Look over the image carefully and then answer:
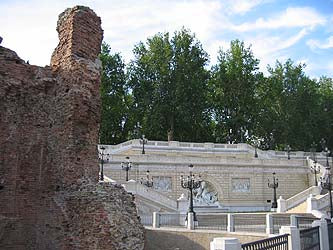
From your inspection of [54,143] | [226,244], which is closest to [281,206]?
[54,143]

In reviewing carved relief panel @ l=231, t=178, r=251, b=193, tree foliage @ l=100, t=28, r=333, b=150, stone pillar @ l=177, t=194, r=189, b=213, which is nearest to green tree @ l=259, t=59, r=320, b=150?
tree foliage @ l=100, t=28, r=333, b=150

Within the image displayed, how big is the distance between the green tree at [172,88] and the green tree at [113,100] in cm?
133

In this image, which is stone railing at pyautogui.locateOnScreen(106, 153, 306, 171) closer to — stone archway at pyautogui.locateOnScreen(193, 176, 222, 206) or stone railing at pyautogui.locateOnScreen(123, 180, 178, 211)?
stone archway at pyautogui.locateOnScreen(193, 176, 222, 206)

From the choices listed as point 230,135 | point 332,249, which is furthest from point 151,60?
point 332,249

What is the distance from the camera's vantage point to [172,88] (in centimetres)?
4825

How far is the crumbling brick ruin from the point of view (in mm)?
8719

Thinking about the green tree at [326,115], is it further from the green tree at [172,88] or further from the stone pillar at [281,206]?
the stone pillar at [281,206]

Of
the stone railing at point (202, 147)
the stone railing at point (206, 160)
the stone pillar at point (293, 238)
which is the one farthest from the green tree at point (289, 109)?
the stone pillar at point (293, 238)

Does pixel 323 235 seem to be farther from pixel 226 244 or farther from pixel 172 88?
pixel 172 88

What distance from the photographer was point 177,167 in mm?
36656

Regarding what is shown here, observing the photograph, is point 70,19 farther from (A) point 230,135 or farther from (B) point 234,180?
(A) point 230,135

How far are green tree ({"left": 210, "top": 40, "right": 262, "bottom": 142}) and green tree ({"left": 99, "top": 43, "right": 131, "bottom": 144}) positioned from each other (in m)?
10.7

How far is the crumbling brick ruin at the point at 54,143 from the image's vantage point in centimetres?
872

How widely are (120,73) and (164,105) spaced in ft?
22.9
